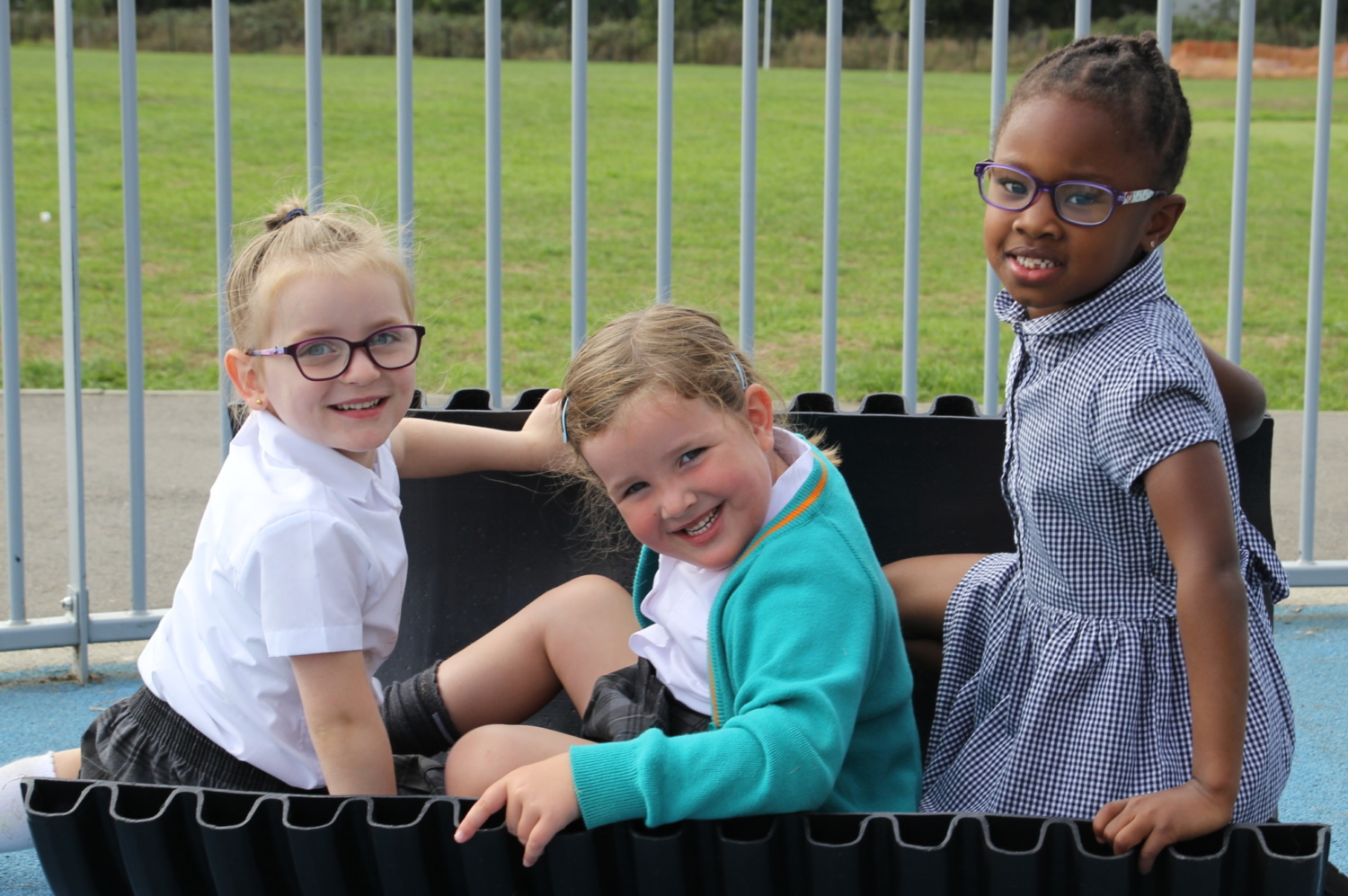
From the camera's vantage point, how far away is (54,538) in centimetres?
416

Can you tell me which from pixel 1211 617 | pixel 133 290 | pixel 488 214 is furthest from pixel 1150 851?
pixel 133 290

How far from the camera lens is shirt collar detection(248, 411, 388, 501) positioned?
170cm

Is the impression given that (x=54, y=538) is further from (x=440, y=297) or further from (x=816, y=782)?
(x=440, y=297)

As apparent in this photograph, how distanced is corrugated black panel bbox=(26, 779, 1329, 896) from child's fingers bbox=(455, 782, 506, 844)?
11mm

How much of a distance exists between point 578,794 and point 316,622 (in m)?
0.43

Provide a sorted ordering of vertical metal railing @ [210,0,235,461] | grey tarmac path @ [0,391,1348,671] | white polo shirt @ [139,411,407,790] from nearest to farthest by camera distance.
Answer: white polo shirt @ [139,411,407,790] < vertical metal railing @ [210,0,235,461] < grey tarmac path @ [0,391,1348,671]

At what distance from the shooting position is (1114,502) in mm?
1551

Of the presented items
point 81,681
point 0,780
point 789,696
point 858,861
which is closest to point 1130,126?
point 789,696

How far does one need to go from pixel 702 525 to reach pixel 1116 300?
542 mm

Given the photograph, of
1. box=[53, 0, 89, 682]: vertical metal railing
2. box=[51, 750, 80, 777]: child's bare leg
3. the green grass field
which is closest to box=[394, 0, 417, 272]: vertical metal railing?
box=[53, 0, 89, 682]: vertical metal railing

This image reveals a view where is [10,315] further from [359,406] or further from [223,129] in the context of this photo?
[359,406]

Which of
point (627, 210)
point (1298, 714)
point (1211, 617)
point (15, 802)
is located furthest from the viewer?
point (627, 210)

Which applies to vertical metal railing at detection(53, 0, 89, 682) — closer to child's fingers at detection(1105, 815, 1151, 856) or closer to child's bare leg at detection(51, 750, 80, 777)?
child's bare leg at detection(51, 750, 80, 777)

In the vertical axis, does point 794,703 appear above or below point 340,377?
below
